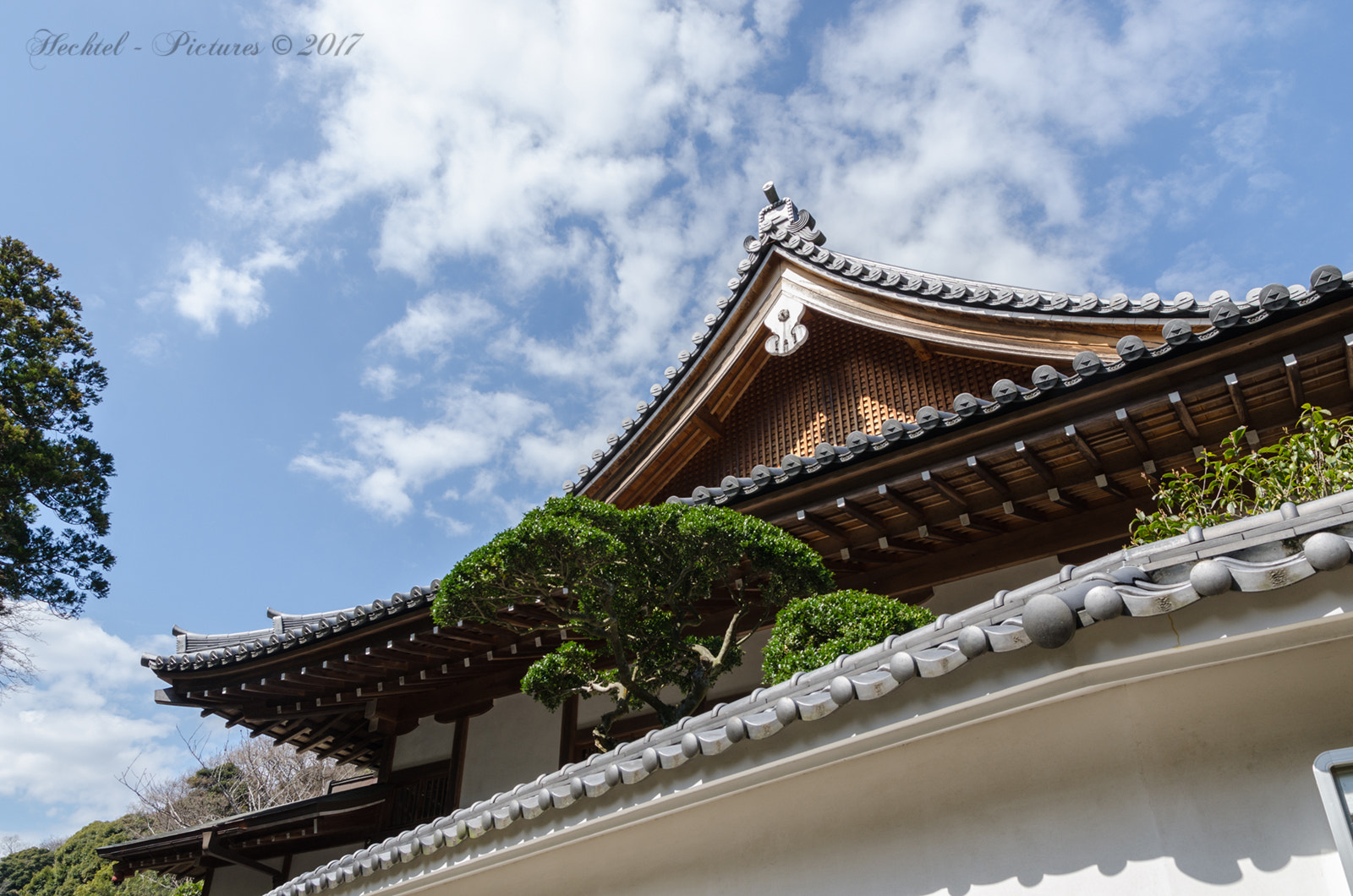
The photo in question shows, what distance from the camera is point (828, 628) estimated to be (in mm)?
4629

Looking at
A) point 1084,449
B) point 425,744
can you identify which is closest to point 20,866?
point 425,744

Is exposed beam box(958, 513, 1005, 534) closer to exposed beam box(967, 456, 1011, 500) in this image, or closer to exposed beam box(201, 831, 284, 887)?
exposed beam box(967, 456, 1011, 500)

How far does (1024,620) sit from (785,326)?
684 cm

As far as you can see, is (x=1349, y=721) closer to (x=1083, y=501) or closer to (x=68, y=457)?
(x=1083, y=501)

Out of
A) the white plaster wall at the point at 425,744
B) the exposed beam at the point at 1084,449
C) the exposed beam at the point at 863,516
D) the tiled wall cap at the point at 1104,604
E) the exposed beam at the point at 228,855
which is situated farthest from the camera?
the exposed beam at the point at 228,855

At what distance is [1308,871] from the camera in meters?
2.67

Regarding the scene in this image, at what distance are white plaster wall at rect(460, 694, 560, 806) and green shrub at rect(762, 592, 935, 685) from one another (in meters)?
4.33

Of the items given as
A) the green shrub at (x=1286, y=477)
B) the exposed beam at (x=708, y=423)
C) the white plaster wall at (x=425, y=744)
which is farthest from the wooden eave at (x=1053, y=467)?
the white plaster wall at (x=425, y=744)

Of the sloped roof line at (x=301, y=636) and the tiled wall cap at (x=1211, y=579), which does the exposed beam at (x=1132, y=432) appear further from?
the sloped roof line at (x=301, y=636)

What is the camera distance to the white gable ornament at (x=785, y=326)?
9.07 meters

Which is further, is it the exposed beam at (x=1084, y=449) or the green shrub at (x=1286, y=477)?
the exposed beam at (x=1084, y=449)

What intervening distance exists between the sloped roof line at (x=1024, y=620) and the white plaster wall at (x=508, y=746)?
4.17m

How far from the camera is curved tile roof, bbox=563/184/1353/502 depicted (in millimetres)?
4719

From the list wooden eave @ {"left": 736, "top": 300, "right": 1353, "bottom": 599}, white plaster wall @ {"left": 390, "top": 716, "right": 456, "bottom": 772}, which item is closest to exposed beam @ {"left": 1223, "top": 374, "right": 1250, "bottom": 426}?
wooden eave @ {"left": 736, "top": 300, "right": 1353, "bottom": 599}
